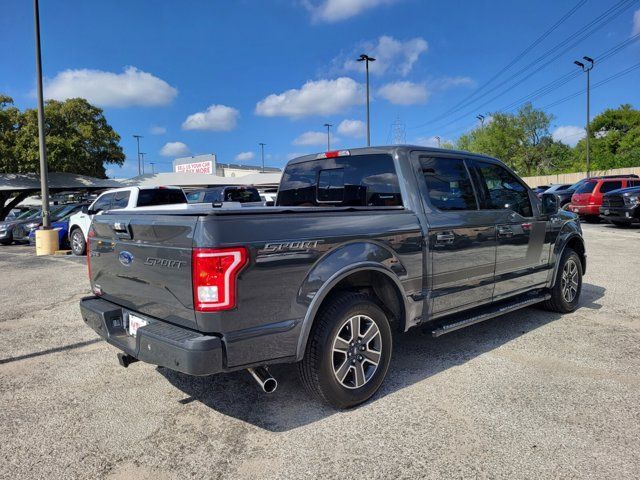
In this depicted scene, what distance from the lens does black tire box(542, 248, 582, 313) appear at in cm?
573

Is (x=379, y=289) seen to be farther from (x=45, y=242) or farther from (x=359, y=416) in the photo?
(x=45, y=242)

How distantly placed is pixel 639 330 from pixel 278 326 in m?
4.38

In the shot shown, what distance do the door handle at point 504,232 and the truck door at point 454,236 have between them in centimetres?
12

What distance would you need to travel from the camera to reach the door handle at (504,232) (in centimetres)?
469

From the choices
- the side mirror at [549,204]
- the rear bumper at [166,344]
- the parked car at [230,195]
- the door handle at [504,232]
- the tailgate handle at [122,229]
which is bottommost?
the rear bumper at [166,344]

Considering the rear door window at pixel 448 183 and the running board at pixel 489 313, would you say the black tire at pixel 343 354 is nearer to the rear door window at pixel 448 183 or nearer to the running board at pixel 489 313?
the running board at pixel 489 313

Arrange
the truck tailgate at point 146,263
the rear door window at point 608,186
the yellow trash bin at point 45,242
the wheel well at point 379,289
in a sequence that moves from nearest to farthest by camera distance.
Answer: the truck tailgate at point 146,263 < the wheel well at point 379,289 < the yellow trash bin at point 45,242 < the rear door window at point 608,186

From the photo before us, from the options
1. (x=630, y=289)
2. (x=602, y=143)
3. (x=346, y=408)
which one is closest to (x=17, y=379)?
(x=346, y=408)

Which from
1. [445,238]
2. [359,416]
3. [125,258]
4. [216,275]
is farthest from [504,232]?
[125,258]

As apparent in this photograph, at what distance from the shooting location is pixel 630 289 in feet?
23.7

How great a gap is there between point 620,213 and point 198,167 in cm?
5009

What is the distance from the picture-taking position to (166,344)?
2.89 m

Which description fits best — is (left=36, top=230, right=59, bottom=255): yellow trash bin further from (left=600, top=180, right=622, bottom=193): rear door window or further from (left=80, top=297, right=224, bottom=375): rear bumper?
(left=600, top=180, right=622, bottom=193): rear door window

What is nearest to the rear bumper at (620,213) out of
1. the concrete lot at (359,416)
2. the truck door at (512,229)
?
the concrete lot at (359,416)
